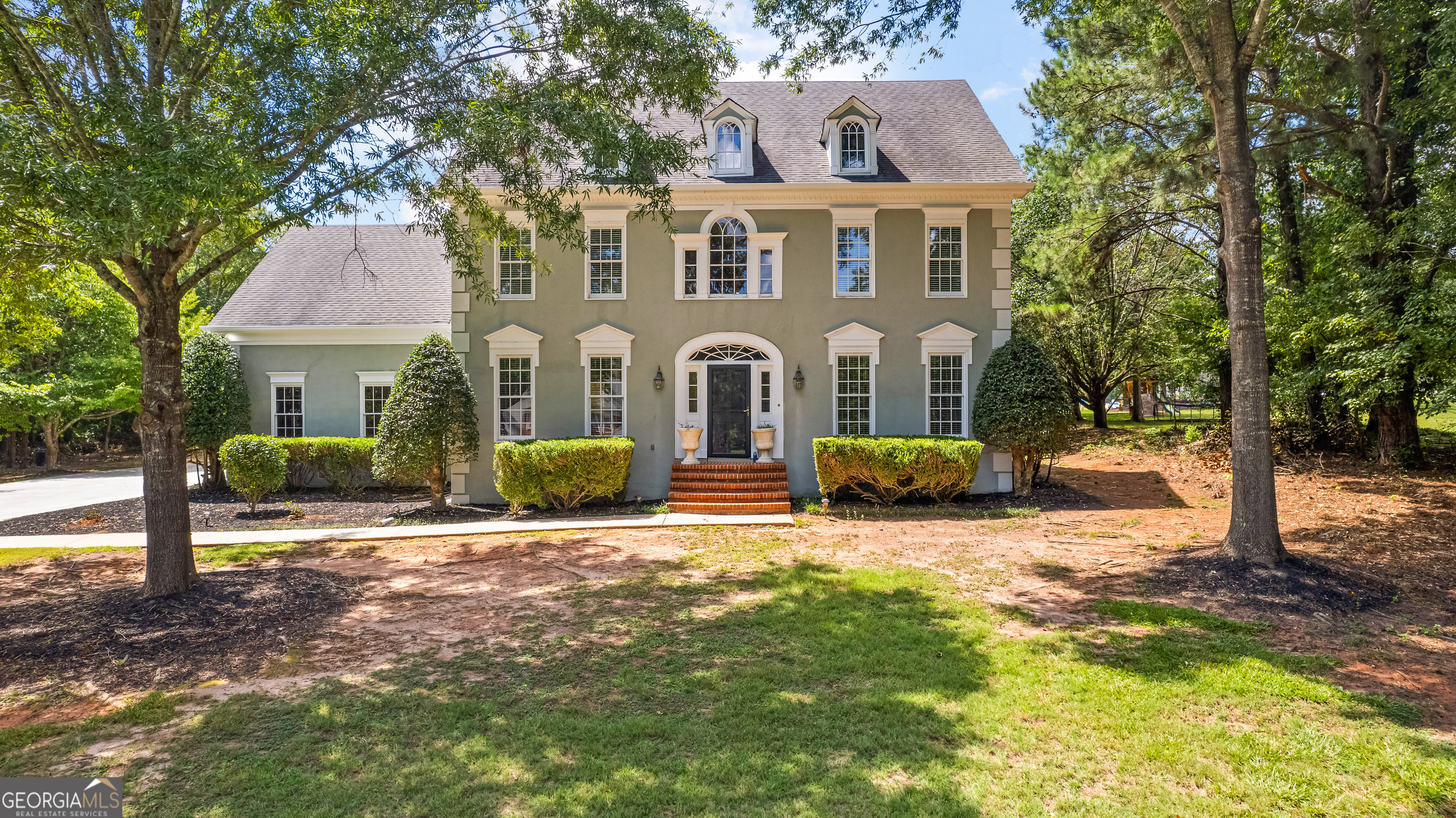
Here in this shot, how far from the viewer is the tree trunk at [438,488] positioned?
477 inches

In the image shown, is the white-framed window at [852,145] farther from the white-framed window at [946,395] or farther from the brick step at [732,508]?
the brick step at [732,508]

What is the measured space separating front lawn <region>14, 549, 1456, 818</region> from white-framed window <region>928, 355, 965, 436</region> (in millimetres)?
7809

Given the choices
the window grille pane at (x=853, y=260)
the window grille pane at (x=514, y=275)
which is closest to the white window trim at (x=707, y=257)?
the window grille pane at (x=853, y=260)

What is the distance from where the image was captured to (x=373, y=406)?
15.4 meters

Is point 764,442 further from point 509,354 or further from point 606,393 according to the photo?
point 509,354

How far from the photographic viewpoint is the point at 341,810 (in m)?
3.18

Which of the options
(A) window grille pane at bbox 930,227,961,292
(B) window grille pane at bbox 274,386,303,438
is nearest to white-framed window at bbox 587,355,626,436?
(A) window grille pane at bbox 930,227,961,292

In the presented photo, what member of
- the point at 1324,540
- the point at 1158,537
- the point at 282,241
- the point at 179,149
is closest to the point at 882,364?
the point at 1158,537

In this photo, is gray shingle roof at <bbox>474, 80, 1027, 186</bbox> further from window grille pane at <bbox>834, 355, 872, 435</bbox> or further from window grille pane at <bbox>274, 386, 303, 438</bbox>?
window grille pane at <bbox>274, 386, 303, 438</bbox>

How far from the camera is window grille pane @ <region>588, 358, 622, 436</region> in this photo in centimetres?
1346

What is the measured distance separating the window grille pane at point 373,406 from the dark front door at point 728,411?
8221mm

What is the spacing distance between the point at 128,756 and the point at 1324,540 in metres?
12.4

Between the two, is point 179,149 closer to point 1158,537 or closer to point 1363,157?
point 1158,537

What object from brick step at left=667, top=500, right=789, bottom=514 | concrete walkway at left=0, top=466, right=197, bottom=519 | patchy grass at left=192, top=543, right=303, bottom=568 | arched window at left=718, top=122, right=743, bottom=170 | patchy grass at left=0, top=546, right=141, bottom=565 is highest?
arched window at left=718, top=122, right=743, bottom=170
